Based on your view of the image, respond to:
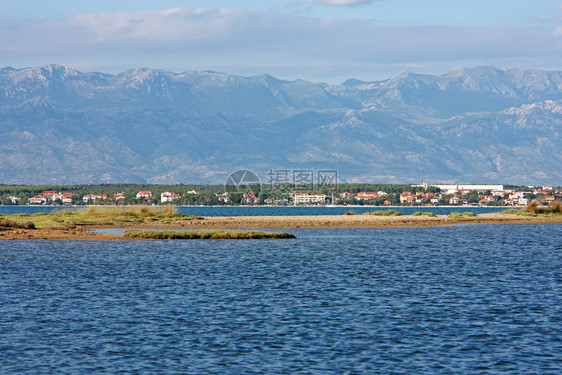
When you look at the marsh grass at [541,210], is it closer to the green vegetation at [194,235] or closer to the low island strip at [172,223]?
the low island strip at [172,223]

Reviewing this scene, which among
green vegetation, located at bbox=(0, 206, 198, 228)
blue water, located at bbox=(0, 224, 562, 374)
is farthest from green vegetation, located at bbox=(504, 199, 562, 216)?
blue water, located at bbox=(0, 224, 562, 374)

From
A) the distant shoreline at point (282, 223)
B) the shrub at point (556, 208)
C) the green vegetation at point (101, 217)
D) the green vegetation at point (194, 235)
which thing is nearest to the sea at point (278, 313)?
the green vegetation at point (194, 235)

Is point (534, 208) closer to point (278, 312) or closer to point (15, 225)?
point (15, 225)

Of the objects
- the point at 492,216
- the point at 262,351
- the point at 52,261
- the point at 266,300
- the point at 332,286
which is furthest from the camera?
the point at 492,216

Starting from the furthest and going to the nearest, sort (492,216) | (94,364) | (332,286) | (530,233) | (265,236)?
(492,216) < (530,233) < (265,236) < (332,286) < (94,364)

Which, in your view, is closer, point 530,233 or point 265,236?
point 265,236

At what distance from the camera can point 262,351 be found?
24.8 meters

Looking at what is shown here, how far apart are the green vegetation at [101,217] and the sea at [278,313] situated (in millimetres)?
27840

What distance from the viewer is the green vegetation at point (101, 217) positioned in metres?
83.8

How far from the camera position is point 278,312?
31219 millimetres

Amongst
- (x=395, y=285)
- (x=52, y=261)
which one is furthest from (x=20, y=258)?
(x=395, y=285)

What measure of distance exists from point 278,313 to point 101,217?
6536 centimetres

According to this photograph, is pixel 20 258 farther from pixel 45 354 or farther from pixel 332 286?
pixel 45 354

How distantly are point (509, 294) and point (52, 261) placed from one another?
2807 centimetres
